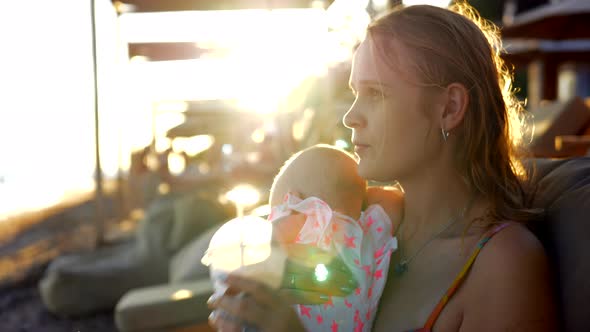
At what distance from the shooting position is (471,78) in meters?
1.33

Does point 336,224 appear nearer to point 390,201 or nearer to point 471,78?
point 390,201

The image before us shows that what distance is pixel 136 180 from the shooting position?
8016 millimetres

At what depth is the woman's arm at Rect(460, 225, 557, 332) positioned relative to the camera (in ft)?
3.73

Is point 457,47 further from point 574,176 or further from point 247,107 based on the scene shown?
point 247,107

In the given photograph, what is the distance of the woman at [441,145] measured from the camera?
1.28 meters

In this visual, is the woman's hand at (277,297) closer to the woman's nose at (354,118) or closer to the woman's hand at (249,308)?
the woman's hand at (249,308)

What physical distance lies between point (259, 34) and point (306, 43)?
1.21m

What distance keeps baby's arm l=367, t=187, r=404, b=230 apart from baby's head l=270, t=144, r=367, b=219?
0.08 metres

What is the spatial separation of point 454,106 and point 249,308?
0.71 m

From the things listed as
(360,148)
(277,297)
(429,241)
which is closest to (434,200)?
(429,241)

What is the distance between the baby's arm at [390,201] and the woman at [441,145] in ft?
0.45

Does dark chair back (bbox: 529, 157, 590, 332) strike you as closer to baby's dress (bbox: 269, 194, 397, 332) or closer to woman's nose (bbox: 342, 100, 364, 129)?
baby's dress (bbox: 269, 194, 397, 332)

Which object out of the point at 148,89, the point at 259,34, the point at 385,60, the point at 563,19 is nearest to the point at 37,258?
the point at 148,89

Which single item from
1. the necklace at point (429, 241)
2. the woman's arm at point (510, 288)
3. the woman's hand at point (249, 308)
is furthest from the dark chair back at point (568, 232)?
the woman's hand at point (249, 308)
